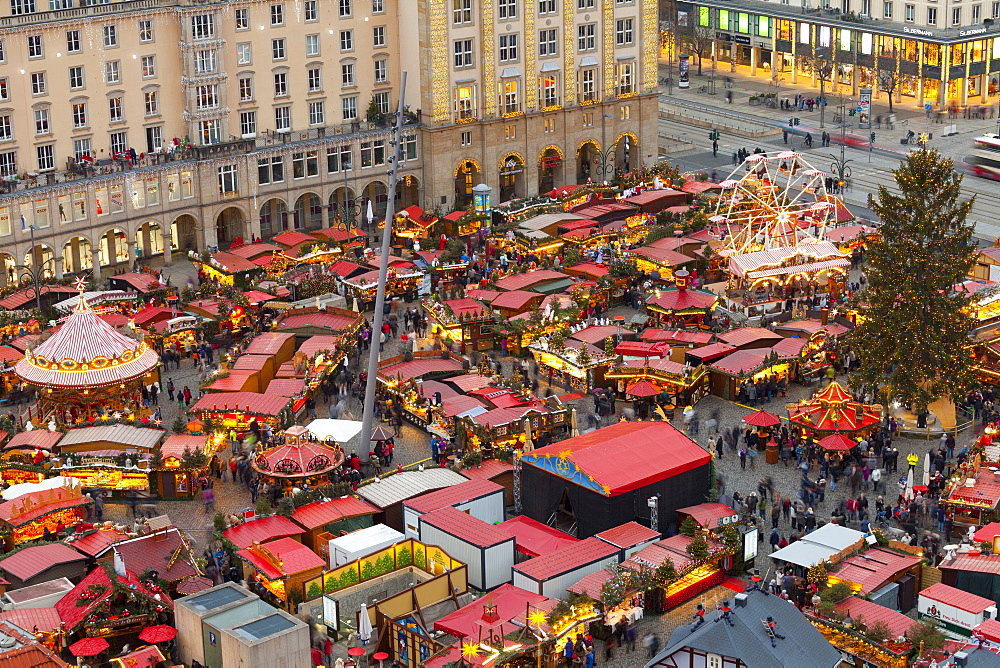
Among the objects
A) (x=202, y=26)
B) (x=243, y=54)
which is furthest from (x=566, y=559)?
(x=243, y=54)

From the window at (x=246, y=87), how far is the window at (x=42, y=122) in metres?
13.4

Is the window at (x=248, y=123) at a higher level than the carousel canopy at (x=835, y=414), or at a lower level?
higher

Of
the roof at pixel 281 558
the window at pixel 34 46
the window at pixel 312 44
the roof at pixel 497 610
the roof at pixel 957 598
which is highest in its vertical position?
the window at pixel 34 46

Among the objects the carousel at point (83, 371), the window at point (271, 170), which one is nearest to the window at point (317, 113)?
the window at point (271, 170)

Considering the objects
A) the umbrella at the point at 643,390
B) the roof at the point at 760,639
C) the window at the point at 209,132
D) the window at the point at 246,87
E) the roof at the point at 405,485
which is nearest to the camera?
the roof at the point at 760,639

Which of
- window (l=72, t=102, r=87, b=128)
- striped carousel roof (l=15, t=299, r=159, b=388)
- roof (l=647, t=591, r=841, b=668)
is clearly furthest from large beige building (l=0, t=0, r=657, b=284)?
roof (l=647, t=591, r=841, b=668)

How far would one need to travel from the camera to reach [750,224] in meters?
105

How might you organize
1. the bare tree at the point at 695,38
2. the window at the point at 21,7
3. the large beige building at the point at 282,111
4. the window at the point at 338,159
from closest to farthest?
the window at the point at 21,7, the large beige building at the point at 282,111, the window at the point at 338,159, the bare tree at the point at 695,38


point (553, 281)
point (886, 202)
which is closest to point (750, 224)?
point (553, 281)

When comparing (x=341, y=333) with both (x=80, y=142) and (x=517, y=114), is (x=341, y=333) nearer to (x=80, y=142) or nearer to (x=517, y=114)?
(x=80, y=142)

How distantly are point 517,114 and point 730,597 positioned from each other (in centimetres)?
6327

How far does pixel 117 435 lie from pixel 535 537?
829 inches

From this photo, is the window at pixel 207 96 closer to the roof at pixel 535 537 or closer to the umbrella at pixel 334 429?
the umbrella at pixel 334 429

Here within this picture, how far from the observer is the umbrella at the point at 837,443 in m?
79.0
